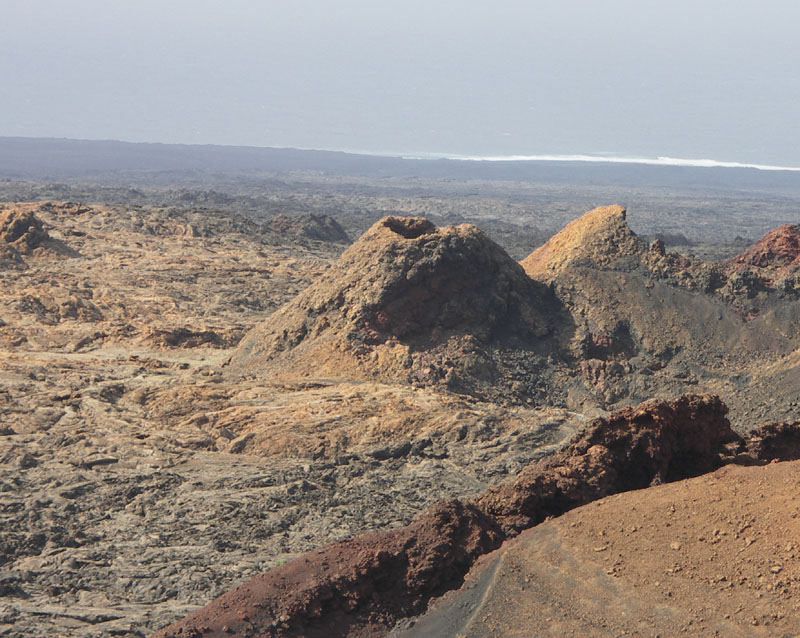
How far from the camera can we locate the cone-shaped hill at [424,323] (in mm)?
16125

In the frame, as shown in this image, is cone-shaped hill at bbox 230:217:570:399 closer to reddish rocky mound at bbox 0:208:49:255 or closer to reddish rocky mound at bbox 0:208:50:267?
reddish rocky mound at bbox 0:208:50:267

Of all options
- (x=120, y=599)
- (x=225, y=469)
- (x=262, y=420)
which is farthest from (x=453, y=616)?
(x=262, y=420)

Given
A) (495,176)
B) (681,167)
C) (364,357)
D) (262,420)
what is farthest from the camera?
(681,167)

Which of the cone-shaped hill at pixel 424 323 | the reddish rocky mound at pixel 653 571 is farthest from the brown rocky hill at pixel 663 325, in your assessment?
the reddish rocky mound at pixel 653 571

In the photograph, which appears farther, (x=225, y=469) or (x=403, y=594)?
(x=225, y=469)

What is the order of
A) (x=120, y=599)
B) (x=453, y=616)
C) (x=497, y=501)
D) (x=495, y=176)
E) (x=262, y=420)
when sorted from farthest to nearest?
(x=495, y=176), (x=262, y=420), (x=120, y=599), (x=497, y=501), (x=453, y=616)

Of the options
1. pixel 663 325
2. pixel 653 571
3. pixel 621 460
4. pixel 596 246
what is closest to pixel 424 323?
pixel 596 246

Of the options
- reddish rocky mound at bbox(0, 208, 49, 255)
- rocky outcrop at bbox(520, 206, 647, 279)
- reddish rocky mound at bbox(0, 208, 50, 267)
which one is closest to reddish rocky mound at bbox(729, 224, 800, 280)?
rocky outcrop at bbox(520, 206, 647, 279)

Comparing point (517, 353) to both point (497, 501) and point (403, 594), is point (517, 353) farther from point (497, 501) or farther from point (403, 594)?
point (403, 594)

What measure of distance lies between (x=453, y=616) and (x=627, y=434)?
265cm

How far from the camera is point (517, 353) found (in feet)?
54.6

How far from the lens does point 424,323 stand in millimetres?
16672

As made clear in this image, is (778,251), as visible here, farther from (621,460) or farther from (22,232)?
(22,232)

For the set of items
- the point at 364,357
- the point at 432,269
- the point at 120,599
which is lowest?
the point at 120,599
